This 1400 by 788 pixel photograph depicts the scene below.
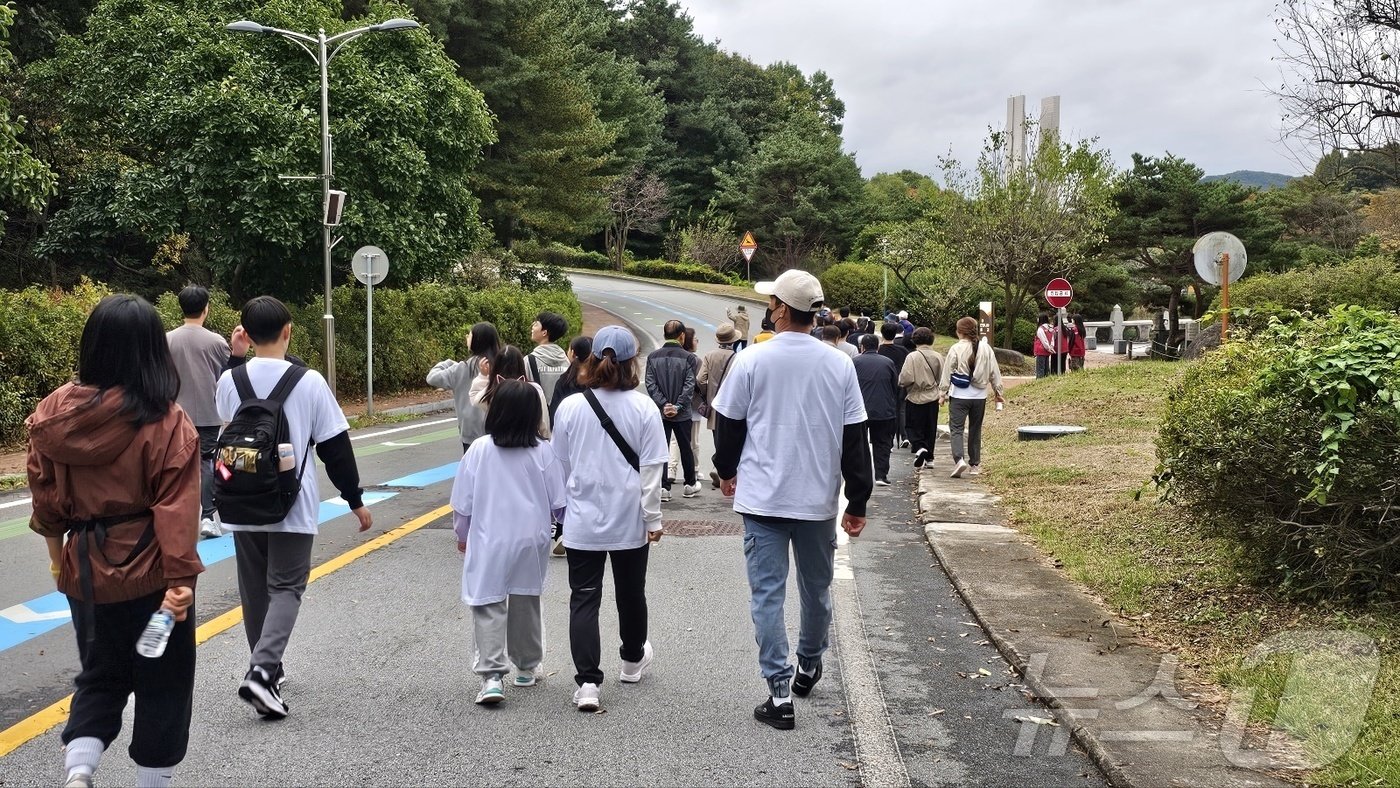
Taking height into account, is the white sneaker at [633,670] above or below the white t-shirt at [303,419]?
below

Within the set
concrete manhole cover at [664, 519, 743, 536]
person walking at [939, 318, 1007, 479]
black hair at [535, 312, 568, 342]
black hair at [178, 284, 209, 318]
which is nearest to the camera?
black hair at [178, 284, 209, 318]

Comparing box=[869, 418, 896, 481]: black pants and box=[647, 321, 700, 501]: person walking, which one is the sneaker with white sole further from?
box=[869, 418, 896, 481]: black pants

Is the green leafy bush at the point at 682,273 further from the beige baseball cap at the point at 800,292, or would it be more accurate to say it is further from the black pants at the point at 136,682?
the black pants at the point at 136,682

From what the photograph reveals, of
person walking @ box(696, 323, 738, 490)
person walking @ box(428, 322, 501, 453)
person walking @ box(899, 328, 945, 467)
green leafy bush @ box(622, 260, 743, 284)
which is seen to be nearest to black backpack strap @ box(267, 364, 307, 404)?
person walking @ box(428, 322, 501, 453)

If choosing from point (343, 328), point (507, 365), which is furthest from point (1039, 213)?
point (507, 365)

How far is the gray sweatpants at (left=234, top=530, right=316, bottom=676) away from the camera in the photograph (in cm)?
496

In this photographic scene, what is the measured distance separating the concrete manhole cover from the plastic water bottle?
6.10m

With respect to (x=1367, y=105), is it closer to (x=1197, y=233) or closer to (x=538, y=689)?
(x=538, y=689)

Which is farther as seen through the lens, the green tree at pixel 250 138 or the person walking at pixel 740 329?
the green tree at pixel 250 138

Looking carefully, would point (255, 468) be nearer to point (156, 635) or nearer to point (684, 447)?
point (156, 635)

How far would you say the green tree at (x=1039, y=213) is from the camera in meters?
37.6

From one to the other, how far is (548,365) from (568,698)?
12.1ft

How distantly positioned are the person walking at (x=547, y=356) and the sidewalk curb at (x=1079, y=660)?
3105 millimetres

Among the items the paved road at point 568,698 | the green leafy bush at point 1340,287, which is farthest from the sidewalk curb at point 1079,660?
the green leafy bush at point 1340,287
